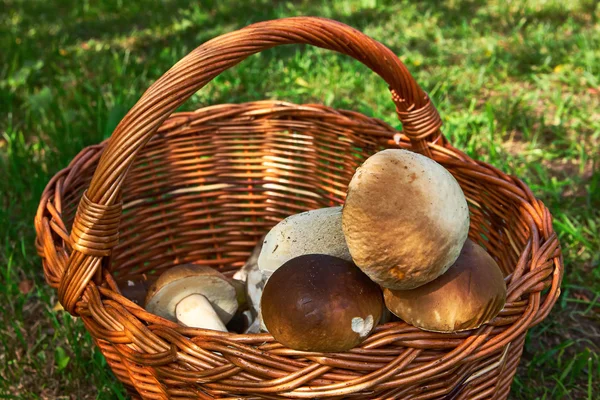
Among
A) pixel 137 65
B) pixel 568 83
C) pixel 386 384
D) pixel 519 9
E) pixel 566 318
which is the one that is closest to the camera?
pixel 386 384

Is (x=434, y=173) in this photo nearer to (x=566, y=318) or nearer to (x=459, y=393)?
(x=459, y=393)

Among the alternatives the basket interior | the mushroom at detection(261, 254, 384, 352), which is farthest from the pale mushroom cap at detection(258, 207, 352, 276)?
the basket interior

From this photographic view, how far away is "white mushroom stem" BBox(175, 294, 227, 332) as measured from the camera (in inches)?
53.6

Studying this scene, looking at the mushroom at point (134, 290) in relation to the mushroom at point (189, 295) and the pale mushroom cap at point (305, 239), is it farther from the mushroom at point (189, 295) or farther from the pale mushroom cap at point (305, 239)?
the pale mushroom cap at point (305, 239)

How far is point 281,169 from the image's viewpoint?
1.97m

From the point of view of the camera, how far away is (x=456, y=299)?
38.8 inches

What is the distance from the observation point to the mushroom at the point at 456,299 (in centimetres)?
97

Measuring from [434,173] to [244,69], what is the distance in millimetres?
2158

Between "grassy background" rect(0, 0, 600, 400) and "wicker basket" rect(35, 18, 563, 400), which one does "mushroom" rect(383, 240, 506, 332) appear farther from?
"grassy background" rect(0, 0, 600, 400)

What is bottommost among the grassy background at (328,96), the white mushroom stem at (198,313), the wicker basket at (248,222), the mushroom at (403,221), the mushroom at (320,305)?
the grassy background at (328,96)

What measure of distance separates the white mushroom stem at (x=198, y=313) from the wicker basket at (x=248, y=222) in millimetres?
199

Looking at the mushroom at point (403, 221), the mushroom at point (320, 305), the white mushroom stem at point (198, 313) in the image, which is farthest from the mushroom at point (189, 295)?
the mushroom at point (403, 221)

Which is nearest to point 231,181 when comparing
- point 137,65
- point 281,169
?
point 281,169

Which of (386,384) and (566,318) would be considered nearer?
(386,384)
